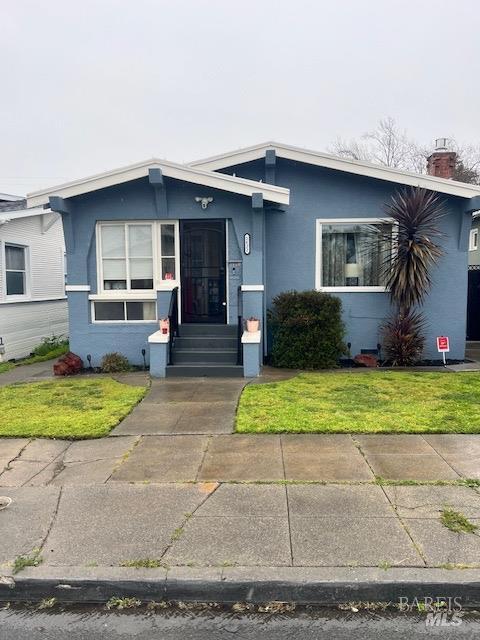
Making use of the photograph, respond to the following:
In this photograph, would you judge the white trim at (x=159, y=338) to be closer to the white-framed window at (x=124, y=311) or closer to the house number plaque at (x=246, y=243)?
the white-framed window at (x=124, y=311)

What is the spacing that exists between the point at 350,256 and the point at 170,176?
420 centimetres

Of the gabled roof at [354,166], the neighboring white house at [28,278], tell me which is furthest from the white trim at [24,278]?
the gabled roof at [354,166]

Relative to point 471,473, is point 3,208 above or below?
above

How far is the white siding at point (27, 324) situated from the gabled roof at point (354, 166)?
21.0 feet

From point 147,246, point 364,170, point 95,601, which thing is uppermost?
point 364,170

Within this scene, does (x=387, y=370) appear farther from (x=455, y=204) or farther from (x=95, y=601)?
(x=95, y=601)

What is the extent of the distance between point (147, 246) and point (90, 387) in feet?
10.8

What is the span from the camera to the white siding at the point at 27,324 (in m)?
12.3

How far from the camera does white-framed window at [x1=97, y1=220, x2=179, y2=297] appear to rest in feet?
33.8

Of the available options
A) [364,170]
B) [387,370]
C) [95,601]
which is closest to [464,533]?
[95,601]

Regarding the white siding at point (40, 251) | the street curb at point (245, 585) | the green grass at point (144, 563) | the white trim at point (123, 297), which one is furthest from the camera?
the white siding at point (40, 251)

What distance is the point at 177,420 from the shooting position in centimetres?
653

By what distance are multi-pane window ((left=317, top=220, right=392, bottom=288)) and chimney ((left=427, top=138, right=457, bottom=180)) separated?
3.14 metres

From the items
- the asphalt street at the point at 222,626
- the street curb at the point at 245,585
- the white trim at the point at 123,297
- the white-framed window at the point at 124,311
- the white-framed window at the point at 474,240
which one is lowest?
the asphalt street at the point at 222,626
